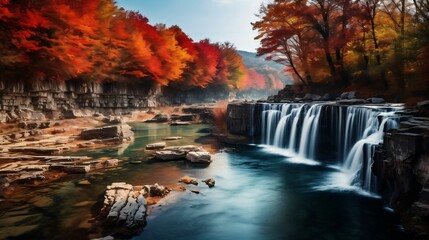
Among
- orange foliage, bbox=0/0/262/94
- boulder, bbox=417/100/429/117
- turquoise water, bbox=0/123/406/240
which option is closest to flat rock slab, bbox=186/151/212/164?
turquoise water, bbox=0/123/406/240

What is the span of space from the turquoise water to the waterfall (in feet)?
3.48

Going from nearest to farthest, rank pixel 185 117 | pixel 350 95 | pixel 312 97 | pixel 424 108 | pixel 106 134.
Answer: pixel 424 108
pixel 350 95
pixel 106 134
pixel 312 97
pixel 185 117

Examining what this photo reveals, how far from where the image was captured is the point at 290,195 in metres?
11.4

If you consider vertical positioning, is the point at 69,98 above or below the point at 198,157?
above

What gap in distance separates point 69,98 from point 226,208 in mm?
25910

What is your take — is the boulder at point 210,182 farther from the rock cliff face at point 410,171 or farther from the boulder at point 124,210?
the rock cliff face at point 410,171

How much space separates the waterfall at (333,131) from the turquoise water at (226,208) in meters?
1.06

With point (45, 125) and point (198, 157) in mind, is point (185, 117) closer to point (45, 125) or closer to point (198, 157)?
point (45, 125)

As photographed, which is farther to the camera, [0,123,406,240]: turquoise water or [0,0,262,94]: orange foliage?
[0,0,262,94]: orange foliage

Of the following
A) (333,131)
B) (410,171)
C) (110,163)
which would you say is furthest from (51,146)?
(410,171)

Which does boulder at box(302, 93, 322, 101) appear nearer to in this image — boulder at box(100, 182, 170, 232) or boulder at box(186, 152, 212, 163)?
boulder at box(186, 152, 212, 163)

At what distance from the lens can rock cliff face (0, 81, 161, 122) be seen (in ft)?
77.7

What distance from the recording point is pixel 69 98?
30703mm

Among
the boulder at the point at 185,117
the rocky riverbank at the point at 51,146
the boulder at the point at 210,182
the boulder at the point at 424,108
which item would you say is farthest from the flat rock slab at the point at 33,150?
the boulder at the point at 185,117
